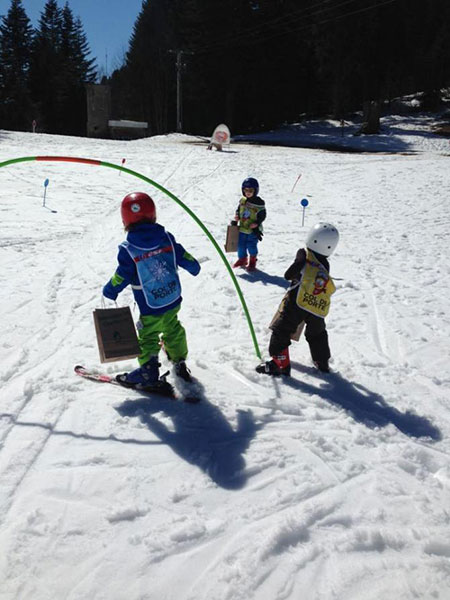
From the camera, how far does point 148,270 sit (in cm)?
383

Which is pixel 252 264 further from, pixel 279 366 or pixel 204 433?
pixel 204 433

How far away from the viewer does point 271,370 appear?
14.6 feet

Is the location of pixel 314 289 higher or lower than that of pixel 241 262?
higher

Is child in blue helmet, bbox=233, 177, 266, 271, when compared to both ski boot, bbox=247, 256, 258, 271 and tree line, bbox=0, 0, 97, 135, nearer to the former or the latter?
ski boot, bbox=247, 256, 258, 271

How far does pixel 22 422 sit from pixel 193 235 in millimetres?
6727

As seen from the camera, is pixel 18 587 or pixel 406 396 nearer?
pixel 18 587

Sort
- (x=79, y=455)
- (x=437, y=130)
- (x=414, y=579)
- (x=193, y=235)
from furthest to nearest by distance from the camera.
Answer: (x=437, y=130), (x=193, y=235), (x=79, y=455), (x=414, y=579)

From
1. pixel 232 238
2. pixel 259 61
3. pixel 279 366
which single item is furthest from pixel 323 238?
pixel 259 61

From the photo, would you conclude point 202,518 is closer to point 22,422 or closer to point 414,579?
point 414,579

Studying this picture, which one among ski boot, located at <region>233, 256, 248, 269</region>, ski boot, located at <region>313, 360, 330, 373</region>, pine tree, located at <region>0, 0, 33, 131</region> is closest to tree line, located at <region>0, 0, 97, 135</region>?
pine tree, located at <region>0, 0, 33, 131</region>

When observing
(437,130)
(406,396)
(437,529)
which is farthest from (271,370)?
(437,130)

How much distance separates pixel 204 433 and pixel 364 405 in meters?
1.48

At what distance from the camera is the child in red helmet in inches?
150

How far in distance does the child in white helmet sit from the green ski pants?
0.87m
